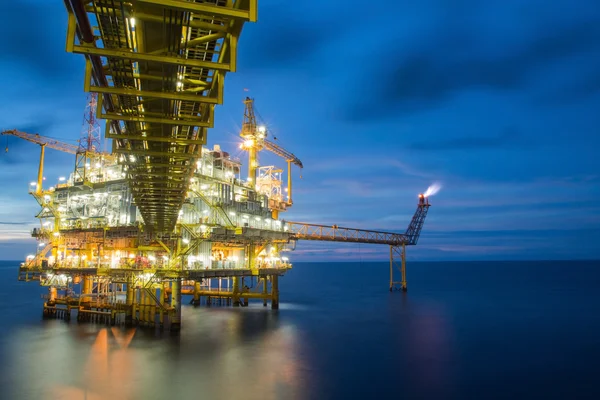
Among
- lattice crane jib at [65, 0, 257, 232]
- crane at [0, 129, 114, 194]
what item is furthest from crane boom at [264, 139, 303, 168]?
lattice crane jib at [65, 0, 257, 232]

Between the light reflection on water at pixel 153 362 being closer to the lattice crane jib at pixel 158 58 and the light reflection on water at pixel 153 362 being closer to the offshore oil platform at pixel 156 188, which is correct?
the offshore oil platform at pixel 156 188

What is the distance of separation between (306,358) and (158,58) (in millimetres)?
34421

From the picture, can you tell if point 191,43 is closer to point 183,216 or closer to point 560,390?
point 560,390

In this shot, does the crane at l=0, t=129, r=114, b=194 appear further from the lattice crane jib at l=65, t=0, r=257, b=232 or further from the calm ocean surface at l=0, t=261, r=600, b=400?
the lattice crane jib at l=65, t=0, r=257, b=232

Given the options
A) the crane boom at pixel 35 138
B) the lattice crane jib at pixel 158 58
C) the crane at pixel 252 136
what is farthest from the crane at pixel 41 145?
the lattice crane jib at pixel 158 58

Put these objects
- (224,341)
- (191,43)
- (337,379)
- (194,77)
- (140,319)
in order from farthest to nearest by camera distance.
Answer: (140,319), (224,341), (337,379), (194,77), (191,43)

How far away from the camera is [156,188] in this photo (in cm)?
2175

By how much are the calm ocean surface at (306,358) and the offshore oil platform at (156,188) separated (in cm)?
674

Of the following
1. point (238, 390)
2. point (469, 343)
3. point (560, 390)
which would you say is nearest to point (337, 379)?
point (238, 390)

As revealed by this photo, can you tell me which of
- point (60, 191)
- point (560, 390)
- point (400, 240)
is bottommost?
point (560, 390)

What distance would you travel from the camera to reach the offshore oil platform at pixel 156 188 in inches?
349

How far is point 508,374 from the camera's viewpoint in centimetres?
3319

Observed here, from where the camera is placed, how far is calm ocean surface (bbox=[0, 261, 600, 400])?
29.6 meters

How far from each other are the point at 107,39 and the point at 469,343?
46.2 m
